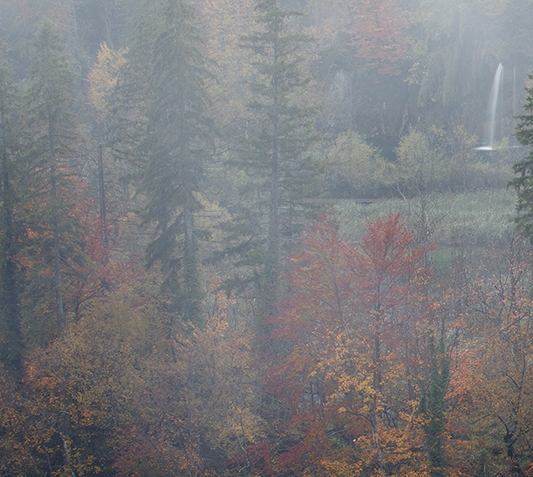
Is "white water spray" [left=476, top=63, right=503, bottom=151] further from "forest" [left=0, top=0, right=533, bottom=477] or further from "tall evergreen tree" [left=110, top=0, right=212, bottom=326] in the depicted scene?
"tall evergreen tree" [left=110, top=0, right=212, bottom=326]

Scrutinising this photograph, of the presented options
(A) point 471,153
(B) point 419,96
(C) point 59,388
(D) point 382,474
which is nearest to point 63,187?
(C) point 59,388

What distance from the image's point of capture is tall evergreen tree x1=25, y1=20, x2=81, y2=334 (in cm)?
2177

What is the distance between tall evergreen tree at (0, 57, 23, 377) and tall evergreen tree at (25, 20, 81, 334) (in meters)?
1.71

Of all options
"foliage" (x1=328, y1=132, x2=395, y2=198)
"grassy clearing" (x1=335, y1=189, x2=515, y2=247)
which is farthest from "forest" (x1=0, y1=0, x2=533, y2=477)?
"foliage" (x1=328, y1=132, x2=395, y2=198)

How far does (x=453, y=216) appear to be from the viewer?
33500 millimetres

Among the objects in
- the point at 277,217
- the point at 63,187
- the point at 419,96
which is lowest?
the point at 277,217

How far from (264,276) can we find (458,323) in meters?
8.18

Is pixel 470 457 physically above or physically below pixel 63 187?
below

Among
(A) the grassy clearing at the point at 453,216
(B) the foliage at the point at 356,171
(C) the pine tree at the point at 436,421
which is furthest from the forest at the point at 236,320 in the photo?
(B) the foliage at the point at 356,171

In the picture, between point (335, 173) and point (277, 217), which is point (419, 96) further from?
point (277, 217)

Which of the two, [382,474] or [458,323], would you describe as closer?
[382,474]

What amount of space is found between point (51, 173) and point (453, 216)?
74.1ft

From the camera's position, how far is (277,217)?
2456 centimetres

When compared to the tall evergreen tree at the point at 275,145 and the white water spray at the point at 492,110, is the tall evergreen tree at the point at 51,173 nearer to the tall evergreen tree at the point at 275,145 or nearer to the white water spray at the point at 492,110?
the tall evergreen tree at the point at 275,145
